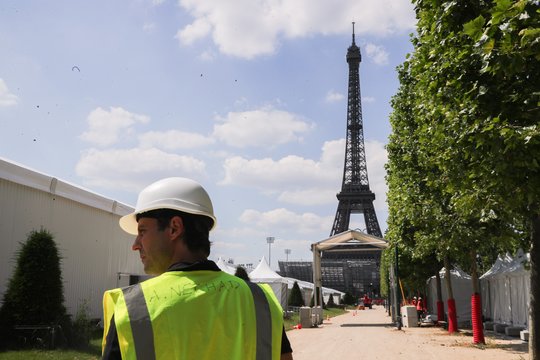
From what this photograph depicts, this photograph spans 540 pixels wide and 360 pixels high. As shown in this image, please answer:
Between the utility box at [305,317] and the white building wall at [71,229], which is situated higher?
the white building wall at [71,229]

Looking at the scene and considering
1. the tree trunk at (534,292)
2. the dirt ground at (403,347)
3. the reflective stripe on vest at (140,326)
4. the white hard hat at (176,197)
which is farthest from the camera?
the dirt ground at (403,347)

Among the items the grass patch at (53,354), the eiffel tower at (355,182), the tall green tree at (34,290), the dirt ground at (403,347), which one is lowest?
the dirt ground at (403,347)

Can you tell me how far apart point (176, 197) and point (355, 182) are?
316 ft

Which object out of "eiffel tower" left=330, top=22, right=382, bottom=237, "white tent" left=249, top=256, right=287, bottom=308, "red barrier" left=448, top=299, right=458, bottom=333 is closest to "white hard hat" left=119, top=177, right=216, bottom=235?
"red barrier" left=448, top=299, right=458, bottom=333

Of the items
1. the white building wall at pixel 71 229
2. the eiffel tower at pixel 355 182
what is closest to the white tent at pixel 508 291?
the white building wall at pixel 71 229

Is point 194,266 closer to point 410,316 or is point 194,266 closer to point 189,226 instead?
point 189,226

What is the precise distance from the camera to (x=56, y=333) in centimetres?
1500

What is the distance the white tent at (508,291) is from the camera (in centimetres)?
2358

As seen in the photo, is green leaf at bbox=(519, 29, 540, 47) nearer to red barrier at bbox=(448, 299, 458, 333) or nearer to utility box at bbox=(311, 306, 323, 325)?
red barrier at bbox=(448, 299, 458, 333)

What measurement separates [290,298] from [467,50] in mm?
43014

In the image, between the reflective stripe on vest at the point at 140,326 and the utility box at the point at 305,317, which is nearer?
the reflective stripe on vest at the point at 140,326

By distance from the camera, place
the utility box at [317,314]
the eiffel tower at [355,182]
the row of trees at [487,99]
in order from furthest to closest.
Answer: the eiffel tower at [355,182] < the utility box at [317,314] < the row of trees at [487,99]

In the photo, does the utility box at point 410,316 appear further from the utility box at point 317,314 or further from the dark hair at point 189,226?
the dark hair at point 189,226

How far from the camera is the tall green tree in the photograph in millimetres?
14859
